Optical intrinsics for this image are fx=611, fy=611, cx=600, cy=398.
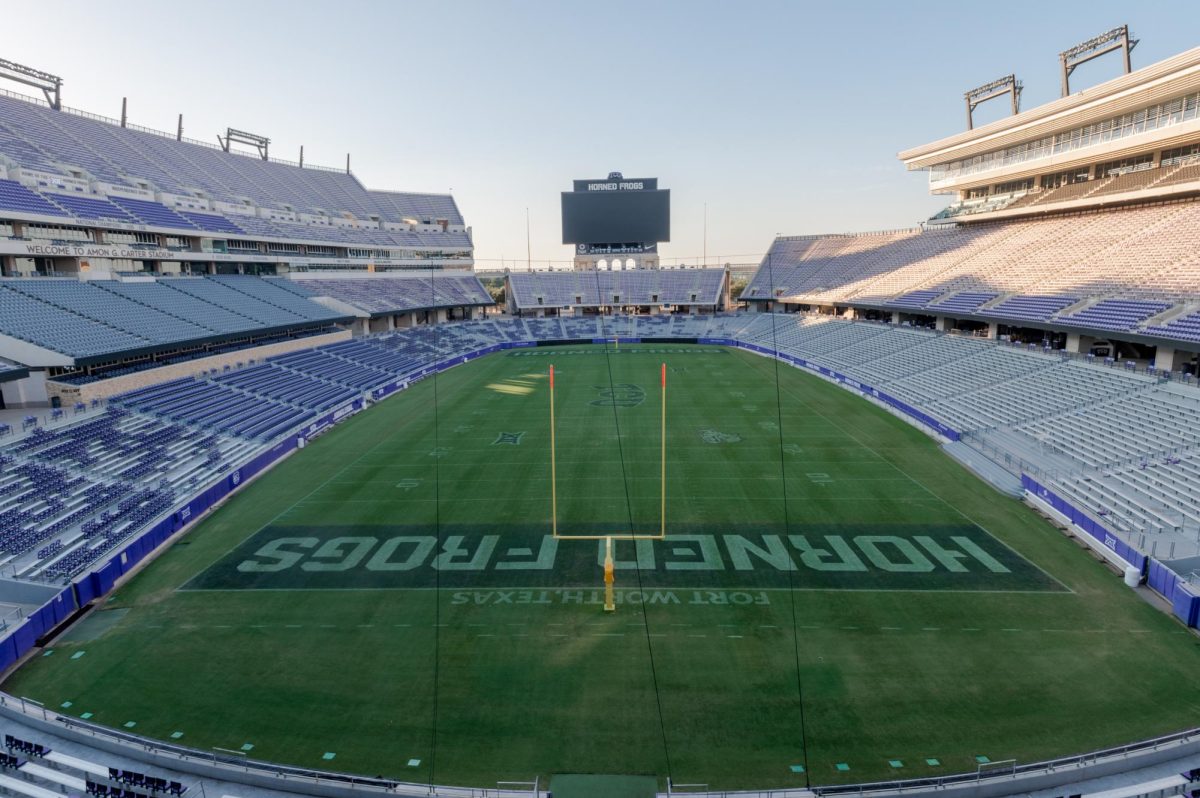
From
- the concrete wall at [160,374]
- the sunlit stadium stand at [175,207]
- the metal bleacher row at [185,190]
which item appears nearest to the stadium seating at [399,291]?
the sunlit stadium stand at [175,207]

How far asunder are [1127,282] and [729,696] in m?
34.1

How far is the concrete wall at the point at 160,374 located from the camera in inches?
984

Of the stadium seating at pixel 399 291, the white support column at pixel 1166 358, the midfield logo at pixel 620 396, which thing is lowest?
the midfield logo at pixel 620 396

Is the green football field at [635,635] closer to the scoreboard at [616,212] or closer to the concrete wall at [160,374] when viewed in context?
the concrete wall at [160,374]

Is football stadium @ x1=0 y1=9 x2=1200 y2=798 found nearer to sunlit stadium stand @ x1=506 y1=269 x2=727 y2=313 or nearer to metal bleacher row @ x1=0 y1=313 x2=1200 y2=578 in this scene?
metal bleacher row @ x1=0 y1=313 x2=1200 y2=578

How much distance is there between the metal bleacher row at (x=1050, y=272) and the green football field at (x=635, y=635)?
50.6ft

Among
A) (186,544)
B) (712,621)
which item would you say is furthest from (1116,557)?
(186,544)

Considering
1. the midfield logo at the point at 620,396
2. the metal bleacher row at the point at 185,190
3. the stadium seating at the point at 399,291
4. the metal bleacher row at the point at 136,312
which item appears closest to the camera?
the metal bleacher row at the point at 136,312

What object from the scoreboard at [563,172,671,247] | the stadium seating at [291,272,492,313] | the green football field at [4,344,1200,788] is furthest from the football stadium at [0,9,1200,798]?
the scoreboard at [563,172,671,247]

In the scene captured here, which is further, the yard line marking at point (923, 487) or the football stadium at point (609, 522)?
the yard line marking at point (923, 487)

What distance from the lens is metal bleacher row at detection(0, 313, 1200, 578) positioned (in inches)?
695

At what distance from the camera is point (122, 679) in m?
12.2

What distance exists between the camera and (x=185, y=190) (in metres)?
46.9

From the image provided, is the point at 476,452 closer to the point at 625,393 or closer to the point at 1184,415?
the point at 625,393
